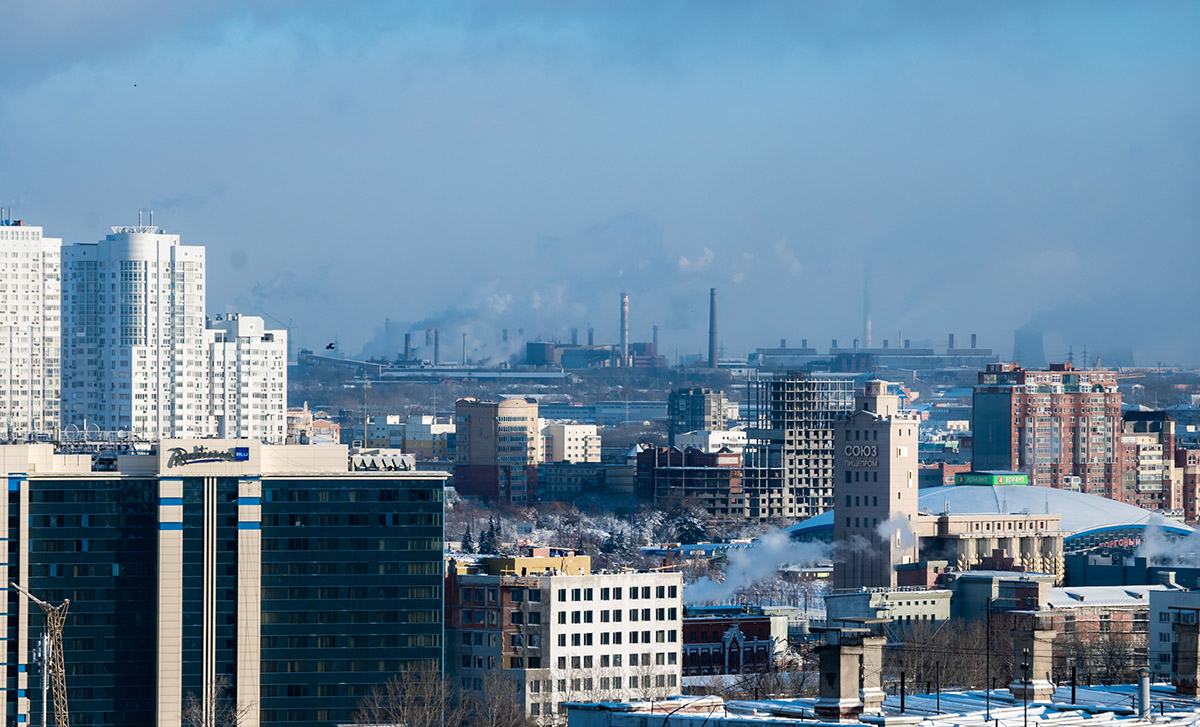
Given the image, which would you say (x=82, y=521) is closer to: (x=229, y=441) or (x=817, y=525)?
(x=229, y=441)

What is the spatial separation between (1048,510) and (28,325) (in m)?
59.1

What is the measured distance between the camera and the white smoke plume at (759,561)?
94.1m

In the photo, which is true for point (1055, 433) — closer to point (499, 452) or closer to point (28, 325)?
point (499, 452)

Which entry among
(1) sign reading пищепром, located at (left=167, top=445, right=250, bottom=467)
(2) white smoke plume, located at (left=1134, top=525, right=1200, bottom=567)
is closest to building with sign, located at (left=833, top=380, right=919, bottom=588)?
(2) white smoke plume, located at (left=1134, top=525, right=1200, bottom=567)

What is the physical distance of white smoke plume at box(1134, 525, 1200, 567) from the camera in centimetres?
9528

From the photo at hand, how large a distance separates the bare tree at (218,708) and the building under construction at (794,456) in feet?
263

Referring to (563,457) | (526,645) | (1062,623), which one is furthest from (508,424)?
(526,645)

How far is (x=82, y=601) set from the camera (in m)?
55.0

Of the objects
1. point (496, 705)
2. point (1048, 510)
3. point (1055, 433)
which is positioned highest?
point (1055, 433)

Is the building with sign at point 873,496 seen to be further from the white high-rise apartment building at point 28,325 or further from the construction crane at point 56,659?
the white high-rise apartment building at point 28,325

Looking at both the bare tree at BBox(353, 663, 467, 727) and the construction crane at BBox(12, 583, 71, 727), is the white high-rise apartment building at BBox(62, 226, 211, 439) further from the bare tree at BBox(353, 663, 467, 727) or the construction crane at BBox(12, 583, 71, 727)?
the construction crane at BBox(12, 583, 71, 727)

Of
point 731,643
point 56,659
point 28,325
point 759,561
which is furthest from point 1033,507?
point 56,659

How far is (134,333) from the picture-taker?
5600 inches

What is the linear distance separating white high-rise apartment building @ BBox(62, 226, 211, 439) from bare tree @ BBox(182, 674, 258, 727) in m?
86.0
